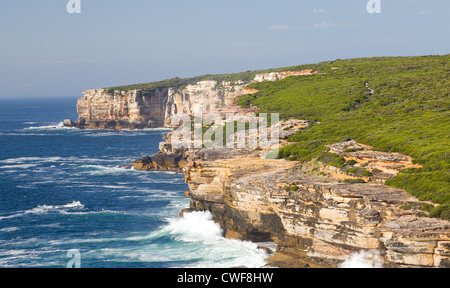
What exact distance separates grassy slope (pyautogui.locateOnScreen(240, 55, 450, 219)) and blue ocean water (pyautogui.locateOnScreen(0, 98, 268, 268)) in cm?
1073

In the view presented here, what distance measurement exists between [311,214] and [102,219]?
85.3ft

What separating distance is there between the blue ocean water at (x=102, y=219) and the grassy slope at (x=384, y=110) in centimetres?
1073

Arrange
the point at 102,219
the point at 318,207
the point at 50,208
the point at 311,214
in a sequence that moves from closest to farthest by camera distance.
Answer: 1. the point at 318,207
2. the point at 311,214
3. the point at 102,219
4. the point at 50,208

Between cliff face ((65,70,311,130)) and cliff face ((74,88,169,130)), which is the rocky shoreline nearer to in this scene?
cliff face ((65,70,311,130))

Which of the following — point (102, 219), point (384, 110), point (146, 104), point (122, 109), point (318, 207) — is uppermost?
point (384, 110)

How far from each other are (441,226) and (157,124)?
127596 millimetres

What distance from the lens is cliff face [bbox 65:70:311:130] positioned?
477 ft

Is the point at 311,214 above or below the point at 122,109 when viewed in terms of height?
below

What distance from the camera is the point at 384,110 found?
60.2 meters

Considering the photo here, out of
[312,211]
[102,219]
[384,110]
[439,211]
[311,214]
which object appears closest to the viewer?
[439,211]

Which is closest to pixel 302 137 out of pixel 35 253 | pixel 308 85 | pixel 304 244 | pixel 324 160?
pixel 324 160

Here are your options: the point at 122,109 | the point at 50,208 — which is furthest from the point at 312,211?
the point at 122,109

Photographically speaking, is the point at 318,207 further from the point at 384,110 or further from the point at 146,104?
the point at 146,104
